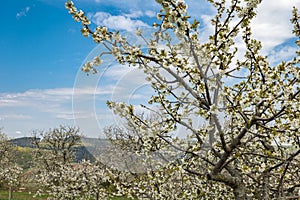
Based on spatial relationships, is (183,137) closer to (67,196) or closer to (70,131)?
(67,196)

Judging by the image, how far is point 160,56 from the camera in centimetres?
349

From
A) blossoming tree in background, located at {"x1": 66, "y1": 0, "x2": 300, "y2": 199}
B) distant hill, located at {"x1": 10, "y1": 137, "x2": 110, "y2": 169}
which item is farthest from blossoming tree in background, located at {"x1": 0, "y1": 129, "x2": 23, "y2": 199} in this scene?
blossoming tree in background, located at {"x1": 66, "y1": 0, "x2": 300, "y2": 199}

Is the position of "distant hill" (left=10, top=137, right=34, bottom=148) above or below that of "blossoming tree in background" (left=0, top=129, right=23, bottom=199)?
above

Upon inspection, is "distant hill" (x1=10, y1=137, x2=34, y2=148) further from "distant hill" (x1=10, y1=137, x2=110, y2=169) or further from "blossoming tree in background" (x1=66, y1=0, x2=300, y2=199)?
"blossoming tree in background" (x1=66, y1=0, x2=300, y2=199)

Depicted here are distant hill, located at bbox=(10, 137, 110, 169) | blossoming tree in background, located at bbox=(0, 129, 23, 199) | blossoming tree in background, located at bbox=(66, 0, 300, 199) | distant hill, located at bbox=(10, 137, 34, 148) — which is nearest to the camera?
blossoming tree in background, located at bbox=(66, 0, 300, 199)

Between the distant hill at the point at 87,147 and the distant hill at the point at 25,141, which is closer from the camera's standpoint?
the distant hill at the point at 87,147

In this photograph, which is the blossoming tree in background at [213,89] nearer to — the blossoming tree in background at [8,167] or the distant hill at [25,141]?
the blossoming tree in background at [8,167]

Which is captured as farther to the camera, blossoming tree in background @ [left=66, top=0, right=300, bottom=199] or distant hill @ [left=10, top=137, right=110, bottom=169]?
distant hill @ [left=10, top=137, right=110, bottom=169]

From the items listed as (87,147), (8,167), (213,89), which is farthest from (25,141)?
(213,89)

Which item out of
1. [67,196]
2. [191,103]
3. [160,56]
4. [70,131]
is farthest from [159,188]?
[70,131]

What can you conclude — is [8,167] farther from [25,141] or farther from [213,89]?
[213,89]

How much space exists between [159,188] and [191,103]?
2.48 m

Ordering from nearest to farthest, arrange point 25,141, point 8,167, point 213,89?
point 213,89 < point 8,167 < point 25,141

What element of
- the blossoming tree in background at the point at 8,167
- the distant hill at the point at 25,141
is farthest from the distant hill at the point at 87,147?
the blossoming tree in background at the point at 8,167
